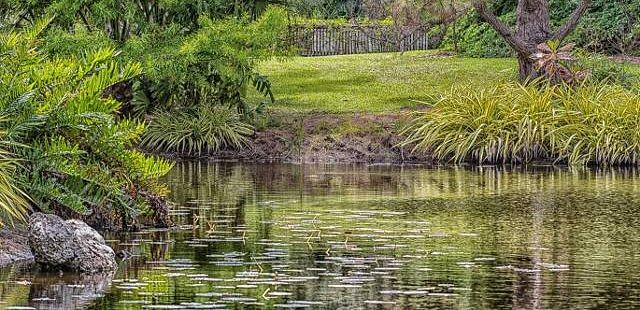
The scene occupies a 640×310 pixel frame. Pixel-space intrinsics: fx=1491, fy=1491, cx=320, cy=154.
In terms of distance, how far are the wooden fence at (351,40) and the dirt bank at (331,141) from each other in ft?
48.2

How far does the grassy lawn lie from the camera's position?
3459cm

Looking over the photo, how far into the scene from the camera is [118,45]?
30.8 metres

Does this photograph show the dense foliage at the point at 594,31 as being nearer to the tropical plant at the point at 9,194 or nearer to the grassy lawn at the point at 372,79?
the grassy lawn at the point at 372,79

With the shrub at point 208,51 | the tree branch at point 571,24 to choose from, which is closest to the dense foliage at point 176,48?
the shrub at point 208,51

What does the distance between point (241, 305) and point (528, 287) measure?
2617 mm

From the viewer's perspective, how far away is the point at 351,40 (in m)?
48.7

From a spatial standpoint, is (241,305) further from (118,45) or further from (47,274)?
(118,45)

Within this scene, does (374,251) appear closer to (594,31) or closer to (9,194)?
(9,194)

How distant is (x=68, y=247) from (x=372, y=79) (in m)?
24.3

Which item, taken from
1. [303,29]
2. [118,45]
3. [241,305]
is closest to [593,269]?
[241,305]

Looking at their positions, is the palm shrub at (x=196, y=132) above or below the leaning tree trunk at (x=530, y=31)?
below

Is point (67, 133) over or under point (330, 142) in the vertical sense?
under

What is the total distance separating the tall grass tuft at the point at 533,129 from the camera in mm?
29812

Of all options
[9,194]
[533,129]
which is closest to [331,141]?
[533,129]
